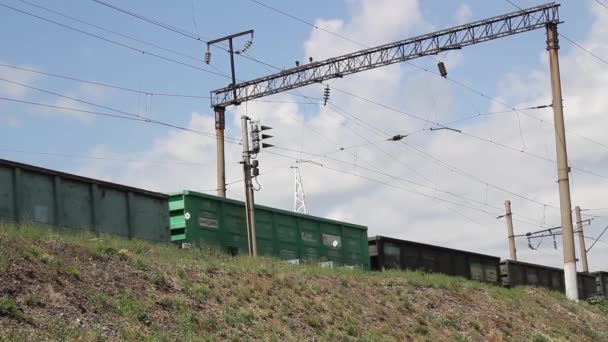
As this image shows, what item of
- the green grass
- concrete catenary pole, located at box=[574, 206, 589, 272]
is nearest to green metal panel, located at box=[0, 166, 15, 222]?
the green grass

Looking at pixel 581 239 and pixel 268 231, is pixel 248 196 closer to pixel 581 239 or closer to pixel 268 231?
pixel 268 231

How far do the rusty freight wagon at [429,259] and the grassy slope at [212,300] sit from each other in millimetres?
4195

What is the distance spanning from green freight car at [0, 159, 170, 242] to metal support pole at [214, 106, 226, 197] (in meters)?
19.2

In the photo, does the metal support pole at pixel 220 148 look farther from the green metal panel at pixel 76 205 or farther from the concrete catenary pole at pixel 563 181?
the green metal panel at pixel 76 205

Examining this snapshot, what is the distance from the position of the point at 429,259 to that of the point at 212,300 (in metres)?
17.2

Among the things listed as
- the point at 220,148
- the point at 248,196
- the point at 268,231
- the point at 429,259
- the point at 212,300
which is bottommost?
the point at 212,300

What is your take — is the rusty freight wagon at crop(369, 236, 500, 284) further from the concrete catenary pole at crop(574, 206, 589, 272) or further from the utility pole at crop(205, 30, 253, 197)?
the concrete catenary pole at crop(574, 206, 589, 272)

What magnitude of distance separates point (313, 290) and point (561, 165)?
55.7 ft

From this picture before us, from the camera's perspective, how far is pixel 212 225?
26.1m

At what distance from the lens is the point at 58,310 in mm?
14625

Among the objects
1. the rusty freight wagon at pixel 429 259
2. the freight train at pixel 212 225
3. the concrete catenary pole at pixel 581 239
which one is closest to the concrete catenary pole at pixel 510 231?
the concrete catenary pole at pixel 581 239

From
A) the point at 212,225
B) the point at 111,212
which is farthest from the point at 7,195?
the point at 212,225

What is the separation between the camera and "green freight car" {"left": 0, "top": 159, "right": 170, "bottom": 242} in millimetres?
19797

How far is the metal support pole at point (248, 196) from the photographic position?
25.9 meters
